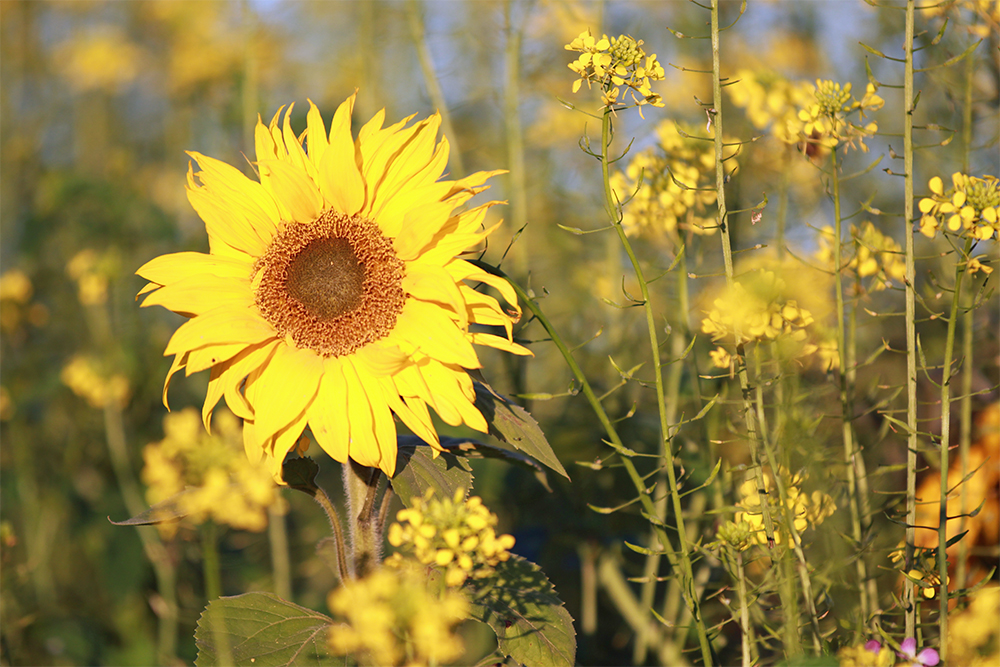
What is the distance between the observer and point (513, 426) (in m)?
0.96

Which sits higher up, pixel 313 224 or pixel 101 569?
pixel 313 224

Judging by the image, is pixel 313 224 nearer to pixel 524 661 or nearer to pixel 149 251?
pixel 524 661

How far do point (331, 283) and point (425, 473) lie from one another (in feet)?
0.95

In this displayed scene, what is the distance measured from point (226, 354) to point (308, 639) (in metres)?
0.37

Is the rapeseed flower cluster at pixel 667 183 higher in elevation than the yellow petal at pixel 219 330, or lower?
higher

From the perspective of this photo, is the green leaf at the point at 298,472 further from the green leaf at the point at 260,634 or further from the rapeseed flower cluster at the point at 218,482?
the green leaf at the point at 260,634

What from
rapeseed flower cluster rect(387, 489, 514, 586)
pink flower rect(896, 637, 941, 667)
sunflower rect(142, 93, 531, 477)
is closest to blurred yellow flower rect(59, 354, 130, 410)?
sunflower rect(142, 93, 531, 477)

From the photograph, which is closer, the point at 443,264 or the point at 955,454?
the point at 443,264

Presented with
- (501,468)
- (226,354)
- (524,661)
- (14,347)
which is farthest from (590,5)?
(14,347)

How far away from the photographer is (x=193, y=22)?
14.3ft

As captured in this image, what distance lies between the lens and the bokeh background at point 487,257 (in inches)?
64.8

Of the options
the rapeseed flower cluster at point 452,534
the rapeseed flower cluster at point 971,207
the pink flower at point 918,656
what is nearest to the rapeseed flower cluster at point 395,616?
the rapeseed flower cluster at point 452,534

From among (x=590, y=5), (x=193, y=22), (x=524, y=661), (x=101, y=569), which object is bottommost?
(x=101, y=569)

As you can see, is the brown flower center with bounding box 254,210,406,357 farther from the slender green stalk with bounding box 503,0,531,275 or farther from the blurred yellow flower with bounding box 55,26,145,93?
the blurred yellow flower with bounding box 55,26,145,93
